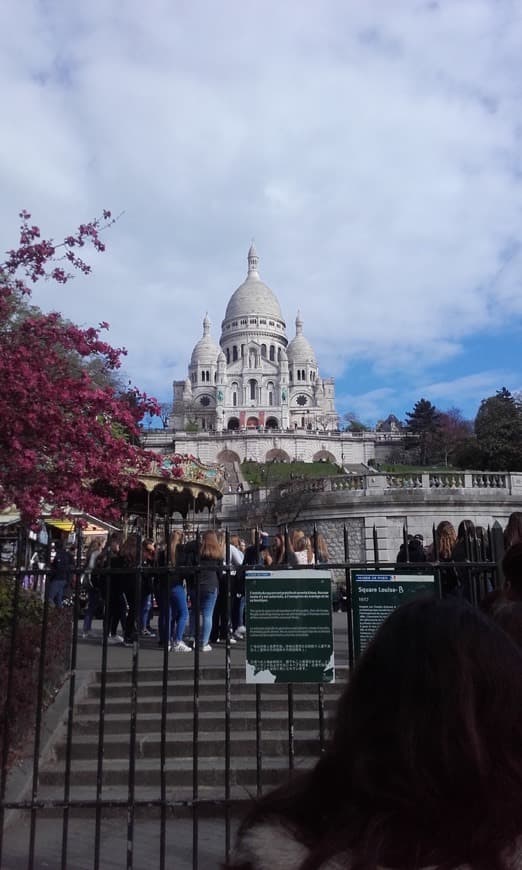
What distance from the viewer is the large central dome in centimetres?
10812

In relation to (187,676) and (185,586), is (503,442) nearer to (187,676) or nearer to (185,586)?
(185,586)

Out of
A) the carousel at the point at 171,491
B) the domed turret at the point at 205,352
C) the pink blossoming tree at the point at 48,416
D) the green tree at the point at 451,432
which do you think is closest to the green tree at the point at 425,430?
the green tree at the point at 451,432

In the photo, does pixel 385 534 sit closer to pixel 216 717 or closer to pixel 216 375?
pixel 216 717

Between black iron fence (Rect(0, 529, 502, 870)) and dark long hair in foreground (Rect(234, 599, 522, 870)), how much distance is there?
291 centimetres

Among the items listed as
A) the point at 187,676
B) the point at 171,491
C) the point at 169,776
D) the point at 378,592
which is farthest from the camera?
the point at 171,491

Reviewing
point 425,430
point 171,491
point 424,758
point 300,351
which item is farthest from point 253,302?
point 424,758

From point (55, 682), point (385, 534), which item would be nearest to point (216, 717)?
point (55, 682)

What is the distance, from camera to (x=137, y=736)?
6414mm

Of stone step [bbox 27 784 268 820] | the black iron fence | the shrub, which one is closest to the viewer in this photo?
the black iron fence

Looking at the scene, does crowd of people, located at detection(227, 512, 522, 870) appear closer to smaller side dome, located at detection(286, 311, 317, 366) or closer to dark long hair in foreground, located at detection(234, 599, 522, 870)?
dark long hair in foreground, located at detection(234, 599, 522, 870)

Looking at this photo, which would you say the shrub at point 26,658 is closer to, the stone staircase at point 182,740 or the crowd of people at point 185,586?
the stone staircase at point 182,740

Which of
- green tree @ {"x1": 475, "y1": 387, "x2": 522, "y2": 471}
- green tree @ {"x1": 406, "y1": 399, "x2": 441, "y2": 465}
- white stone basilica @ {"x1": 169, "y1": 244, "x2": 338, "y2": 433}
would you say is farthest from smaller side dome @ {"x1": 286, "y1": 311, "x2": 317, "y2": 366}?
green tree @ {"x1": 475, "y1": 387, "x2": 522, "y2": 471}

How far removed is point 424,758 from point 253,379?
99604 millimetres

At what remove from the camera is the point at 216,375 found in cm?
10231
